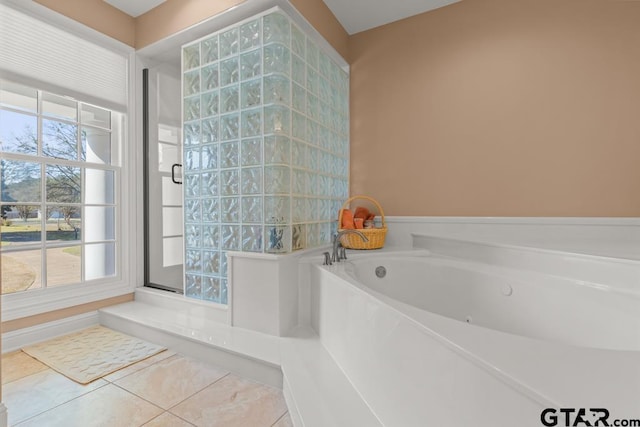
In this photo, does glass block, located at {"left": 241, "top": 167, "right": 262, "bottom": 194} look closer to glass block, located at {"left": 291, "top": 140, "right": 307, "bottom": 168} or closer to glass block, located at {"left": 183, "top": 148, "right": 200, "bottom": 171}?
glass block, located at {"left": 291, "top": 140, "right": 307, "bottom": 168}

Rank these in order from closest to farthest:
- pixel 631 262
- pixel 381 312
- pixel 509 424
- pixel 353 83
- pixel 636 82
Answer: pixel 509 424
pixel 381 312
pixel 631 262
pixel 636 82
pixel 353 83

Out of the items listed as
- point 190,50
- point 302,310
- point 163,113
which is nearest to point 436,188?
point 302,310

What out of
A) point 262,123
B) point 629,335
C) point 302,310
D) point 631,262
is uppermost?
point 262,123

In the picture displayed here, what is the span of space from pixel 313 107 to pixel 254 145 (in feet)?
Answer: 1.97

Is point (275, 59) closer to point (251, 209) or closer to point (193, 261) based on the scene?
point (251, 209)

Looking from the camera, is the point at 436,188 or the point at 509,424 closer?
the point at 509,424

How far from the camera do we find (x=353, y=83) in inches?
108

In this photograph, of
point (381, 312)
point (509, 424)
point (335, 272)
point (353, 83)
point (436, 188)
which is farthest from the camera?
point (353, 83)

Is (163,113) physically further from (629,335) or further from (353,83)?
(629,335)

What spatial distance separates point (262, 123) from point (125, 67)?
5.38 feet

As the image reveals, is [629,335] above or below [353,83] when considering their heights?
below

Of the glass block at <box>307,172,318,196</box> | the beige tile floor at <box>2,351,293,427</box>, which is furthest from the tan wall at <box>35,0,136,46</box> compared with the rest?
the beige tile floor at <box>2,351,293,427</box>

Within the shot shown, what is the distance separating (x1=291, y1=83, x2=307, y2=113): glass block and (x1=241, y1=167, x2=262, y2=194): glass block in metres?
0.52

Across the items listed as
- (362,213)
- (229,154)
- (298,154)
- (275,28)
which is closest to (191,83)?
(229,154)
